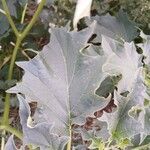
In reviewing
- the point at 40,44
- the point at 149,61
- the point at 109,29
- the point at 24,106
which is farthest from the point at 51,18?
the point at 24,106

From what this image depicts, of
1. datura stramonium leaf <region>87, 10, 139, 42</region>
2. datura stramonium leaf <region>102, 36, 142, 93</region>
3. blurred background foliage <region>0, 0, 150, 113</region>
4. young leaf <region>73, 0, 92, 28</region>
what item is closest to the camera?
datura stramonium leaf <region>102, 36, 142, 93</region>

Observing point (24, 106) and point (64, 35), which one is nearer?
point (24, 106)

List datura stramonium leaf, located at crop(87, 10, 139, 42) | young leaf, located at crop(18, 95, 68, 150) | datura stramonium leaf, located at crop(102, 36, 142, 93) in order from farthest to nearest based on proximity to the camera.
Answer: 1. datura stramonium leaf, located at crop(87, 10, 139, 42)
2. datura stramonium leaf, located at crop(102, 36, 142, 93)
3. young leaf, located at crop(18, 95, 68, 150)

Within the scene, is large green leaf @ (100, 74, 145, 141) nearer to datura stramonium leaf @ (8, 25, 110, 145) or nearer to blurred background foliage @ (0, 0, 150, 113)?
datura stramonium leaf @ (8, 25, 110, 145)

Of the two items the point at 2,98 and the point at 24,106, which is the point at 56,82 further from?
the point at 2,98

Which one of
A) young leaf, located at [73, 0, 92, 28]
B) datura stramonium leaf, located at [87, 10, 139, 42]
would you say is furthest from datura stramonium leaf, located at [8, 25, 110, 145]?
datura stramonium leaf, located at [87, 10, 139, 42]

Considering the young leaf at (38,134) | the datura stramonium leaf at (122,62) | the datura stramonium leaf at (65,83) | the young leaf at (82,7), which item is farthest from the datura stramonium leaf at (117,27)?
the young leaf at (38,134)

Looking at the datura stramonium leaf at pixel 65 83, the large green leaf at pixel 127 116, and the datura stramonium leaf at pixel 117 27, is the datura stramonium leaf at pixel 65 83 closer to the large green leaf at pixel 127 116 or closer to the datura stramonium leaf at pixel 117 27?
the large green leaf at pixel 127 116

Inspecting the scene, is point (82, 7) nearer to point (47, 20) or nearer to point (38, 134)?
point (47, 20)
